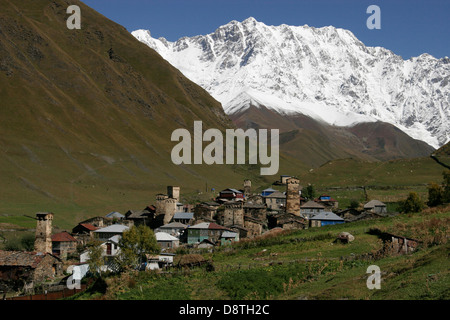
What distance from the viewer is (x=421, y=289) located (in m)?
29.6

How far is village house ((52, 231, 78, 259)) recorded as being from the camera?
270ft

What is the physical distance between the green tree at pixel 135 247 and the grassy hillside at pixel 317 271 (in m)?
5.21

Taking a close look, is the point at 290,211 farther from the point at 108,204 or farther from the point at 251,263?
the point at 108,204

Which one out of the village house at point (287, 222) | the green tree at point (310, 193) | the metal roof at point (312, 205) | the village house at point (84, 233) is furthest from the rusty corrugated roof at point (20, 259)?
the green tree at point (310, 193)

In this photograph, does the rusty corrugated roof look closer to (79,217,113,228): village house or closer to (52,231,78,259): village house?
(52,231,78,259): village house

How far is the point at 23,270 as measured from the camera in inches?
2362

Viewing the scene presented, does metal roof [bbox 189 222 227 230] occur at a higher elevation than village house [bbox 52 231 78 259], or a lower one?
higher

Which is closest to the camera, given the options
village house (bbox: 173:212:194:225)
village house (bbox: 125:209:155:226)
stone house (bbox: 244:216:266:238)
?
stone house (bbox: 244:216:266:238)

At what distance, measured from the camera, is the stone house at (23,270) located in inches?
2307

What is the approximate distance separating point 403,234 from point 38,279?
38940 millimetres

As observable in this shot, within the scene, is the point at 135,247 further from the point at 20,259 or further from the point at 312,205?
the point at 312,205

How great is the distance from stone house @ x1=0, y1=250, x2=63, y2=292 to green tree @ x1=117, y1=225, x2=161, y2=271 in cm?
978

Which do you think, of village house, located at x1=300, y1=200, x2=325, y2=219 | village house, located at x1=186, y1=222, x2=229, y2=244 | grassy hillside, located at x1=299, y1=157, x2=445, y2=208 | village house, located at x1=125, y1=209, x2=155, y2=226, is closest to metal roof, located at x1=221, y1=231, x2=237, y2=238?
village house, located at x1=186, y1=222, x2=229, y2=244
